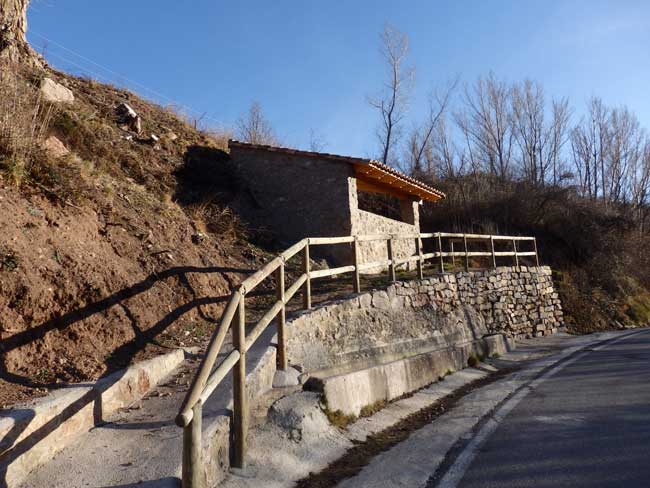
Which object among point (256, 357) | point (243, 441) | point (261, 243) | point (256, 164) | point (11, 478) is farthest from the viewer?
point (256, 164)

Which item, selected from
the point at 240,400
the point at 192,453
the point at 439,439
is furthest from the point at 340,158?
the point at 192,453

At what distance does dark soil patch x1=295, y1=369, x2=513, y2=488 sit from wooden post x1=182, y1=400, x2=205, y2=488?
1101 millimetres

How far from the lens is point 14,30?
1050cm

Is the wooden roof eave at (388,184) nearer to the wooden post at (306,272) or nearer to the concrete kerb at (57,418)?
the wooden post at (306,272)

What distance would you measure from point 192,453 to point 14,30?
10713 millimetres

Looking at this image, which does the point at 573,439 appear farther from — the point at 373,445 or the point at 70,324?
the point at 70,324

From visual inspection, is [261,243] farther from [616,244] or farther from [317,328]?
[616,244]

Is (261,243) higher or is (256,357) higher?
(261,243)

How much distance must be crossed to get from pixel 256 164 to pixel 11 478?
12.9 metres

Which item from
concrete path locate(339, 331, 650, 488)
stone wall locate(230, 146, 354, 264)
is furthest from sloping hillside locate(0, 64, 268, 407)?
stone wall locate(230, 146, 354, 264)

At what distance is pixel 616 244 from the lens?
2569cm

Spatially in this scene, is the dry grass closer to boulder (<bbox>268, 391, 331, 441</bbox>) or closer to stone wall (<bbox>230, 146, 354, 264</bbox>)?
boulder (<bbox>268, 391, 331, 441</bbox>)

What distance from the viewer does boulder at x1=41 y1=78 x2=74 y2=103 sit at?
411 inches

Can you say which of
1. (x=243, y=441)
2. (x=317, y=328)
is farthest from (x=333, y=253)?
(x=243, y=441)
